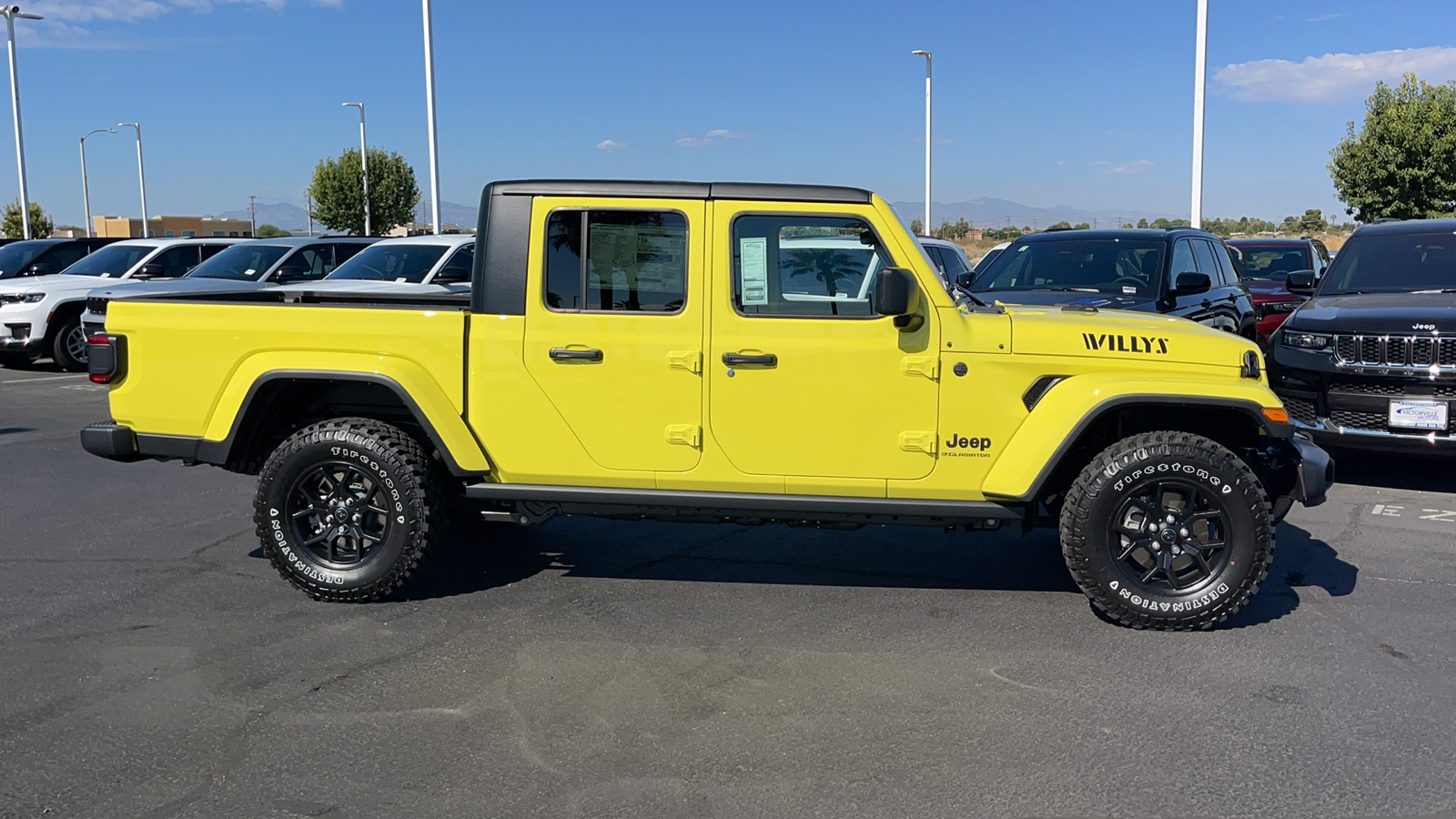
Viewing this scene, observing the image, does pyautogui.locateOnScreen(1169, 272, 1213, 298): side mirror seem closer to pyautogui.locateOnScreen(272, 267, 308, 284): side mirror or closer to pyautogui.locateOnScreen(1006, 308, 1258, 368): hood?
pyautogui.locateOnScreen(1006, 308, 1258, 368): hood

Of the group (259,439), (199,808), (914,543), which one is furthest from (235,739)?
(914,543)

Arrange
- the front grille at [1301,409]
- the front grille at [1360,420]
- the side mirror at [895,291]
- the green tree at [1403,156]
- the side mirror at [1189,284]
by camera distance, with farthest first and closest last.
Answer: the green tree at [1403,156] → the side mirror at [1189,284] → the front grille at [1301,409] → the front grille at [1360,420] → the side mirror at [895,291]

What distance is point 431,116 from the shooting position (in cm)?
2555

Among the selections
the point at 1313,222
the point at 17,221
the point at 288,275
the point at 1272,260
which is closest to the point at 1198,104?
the point at 1272,260

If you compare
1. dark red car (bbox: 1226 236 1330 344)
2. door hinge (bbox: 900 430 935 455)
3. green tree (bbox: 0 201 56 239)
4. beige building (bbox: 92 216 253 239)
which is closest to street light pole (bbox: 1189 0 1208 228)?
dark red car (bbox: 1226 236 1330 344)

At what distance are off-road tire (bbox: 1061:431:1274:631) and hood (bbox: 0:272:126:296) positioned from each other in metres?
14.0

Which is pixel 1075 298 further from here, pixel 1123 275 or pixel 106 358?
pixel 106 358

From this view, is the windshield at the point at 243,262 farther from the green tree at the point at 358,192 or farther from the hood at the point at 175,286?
the green tree at the point at 358,192

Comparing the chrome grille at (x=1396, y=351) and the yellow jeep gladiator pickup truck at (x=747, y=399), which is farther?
the chrome grille at (x=1396, y=351)

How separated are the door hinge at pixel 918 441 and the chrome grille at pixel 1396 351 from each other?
4315 millimetres

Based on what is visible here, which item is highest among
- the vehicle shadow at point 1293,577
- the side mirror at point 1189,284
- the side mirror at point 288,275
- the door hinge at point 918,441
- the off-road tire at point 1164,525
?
the side mirror at point 288,275

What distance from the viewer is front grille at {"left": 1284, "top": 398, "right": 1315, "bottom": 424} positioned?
7.95m

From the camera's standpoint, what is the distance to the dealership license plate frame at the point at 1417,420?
Answer: 24.0 feet

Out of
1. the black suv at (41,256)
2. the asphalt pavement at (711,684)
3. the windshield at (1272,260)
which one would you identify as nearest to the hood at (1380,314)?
the asphalt pavement at (711,684)
